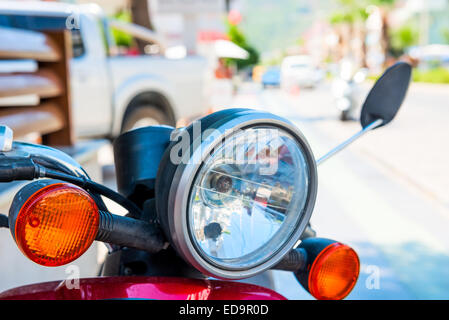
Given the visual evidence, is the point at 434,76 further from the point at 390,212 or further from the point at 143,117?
the point at 390,212

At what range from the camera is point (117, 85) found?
26.9 ft

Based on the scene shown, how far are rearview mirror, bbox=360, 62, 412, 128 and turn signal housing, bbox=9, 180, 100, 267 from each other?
88cm

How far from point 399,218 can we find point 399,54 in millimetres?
76271

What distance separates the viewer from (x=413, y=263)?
4.27 metres

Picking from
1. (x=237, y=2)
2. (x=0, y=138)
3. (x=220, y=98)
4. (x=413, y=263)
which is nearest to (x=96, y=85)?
(x=220, y=98)

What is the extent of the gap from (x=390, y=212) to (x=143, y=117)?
4.07 m

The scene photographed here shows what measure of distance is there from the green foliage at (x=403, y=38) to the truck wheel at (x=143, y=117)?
240ft

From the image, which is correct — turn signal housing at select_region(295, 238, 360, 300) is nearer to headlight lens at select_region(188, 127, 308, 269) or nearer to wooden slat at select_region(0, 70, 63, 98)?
headlight lens at select_region(188, 127, 308, 269)

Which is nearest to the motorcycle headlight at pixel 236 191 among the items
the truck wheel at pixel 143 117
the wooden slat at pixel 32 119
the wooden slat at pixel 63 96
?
the wooden slat at pixel 32 119

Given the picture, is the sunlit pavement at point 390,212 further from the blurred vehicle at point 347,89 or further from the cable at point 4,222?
the blurred vehicle at point 347,89

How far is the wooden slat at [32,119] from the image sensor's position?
129 inches

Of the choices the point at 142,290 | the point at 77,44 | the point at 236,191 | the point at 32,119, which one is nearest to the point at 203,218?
the point at 236,191

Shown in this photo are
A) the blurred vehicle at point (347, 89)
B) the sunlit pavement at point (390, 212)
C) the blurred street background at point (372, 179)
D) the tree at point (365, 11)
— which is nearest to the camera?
the sunlit pavement at point (390, 212)
